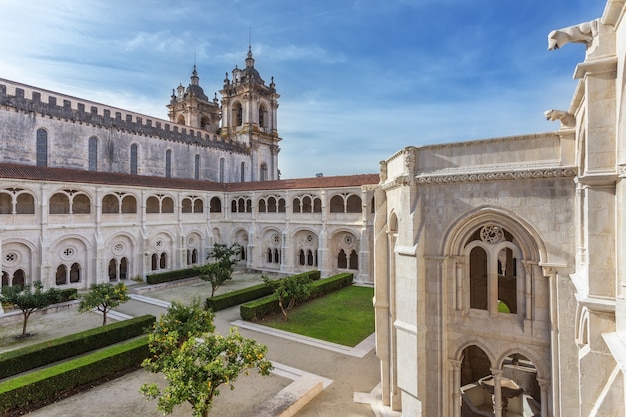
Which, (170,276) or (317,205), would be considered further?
(317,205)

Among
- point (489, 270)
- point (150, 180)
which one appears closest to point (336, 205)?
point (150, 180)

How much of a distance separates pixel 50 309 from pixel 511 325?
25.8 metres

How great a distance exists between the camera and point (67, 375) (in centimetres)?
1200

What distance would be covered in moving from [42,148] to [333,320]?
28858mm

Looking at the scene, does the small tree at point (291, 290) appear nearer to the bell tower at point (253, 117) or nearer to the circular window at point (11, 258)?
the circular window at point (11, 258)

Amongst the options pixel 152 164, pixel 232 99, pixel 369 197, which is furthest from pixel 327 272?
pixel 232 99

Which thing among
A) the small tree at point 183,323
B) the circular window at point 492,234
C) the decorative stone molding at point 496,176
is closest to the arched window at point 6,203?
the small tree at point 183,323

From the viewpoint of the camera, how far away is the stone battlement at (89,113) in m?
27.6

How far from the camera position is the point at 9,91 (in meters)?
28.1

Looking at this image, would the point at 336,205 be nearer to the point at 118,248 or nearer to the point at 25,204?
the point at 118,248

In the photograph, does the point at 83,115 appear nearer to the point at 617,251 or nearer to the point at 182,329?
the point at 182,329

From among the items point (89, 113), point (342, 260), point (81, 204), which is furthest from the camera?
point (342, 260)

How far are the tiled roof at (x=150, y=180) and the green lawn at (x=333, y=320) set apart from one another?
11377mm

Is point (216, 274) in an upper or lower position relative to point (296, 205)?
lower
